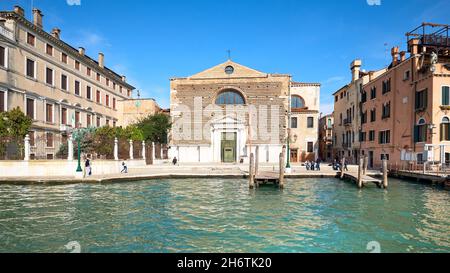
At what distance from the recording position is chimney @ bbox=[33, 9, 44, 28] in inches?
952

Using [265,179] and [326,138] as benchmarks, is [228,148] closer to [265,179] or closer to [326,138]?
[265,179]

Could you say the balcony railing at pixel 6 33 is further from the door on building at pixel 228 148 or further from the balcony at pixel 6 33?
the door on building at pixel 228 148

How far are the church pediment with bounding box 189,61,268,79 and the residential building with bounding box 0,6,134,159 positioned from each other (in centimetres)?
1330

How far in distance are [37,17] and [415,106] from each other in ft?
118

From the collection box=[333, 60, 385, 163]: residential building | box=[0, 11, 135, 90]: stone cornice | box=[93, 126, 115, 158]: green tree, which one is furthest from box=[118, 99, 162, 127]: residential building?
box=[333, 60, 385, 163]: residential building

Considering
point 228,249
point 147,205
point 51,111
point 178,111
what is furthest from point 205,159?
point 228,249

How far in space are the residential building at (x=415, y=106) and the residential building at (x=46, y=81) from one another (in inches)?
1076

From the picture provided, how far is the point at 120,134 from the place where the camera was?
23.6m

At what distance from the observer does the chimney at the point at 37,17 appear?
2417 centimetres

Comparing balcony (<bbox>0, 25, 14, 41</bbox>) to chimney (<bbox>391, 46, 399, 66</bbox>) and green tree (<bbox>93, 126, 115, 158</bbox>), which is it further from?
chimney (<bbox>391, 46, 399, 66</bbox>)

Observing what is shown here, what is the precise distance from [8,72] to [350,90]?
36.1m

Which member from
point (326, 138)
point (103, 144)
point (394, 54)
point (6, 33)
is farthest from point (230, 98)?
point (6, 33)

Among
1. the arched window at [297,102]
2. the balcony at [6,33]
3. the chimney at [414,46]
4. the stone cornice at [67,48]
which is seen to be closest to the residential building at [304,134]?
the arched window at [297,102]

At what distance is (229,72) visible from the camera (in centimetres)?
3228
